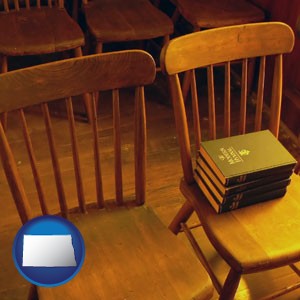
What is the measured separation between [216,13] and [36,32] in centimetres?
89

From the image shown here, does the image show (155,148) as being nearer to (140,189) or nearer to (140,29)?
(140,29)

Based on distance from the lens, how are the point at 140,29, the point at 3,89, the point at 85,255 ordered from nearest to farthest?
the point at 3,89 < the point at 85,255 < the point at 140,29

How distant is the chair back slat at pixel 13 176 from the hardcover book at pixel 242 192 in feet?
1.68

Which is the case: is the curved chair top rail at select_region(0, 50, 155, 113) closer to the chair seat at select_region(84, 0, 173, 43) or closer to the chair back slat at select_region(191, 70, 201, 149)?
the chair back slat at select_region(191, 70, 201, 149)

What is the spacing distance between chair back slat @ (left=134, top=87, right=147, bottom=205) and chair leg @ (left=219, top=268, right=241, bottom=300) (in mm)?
336

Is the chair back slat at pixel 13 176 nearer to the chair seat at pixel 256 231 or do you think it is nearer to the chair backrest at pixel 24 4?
the chair seat at pixel 256 231

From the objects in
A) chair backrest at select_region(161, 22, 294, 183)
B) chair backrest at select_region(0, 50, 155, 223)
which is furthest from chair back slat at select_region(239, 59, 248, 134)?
chair backrest at select_region(0, 50, 155, 223)

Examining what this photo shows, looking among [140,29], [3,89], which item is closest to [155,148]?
[140,29]

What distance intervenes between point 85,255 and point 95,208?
0.19m

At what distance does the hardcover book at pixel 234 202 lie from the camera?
130cm

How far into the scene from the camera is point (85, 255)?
48.1 inches

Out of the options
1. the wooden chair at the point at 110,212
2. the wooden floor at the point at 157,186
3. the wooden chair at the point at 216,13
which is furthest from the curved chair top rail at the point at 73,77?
the wooden chair at the point at 216,13

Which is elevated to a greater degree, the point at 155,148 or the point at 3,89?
the point at 3,89

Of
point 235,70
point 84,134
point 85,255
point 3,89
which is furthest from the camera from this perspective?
point 235,70
